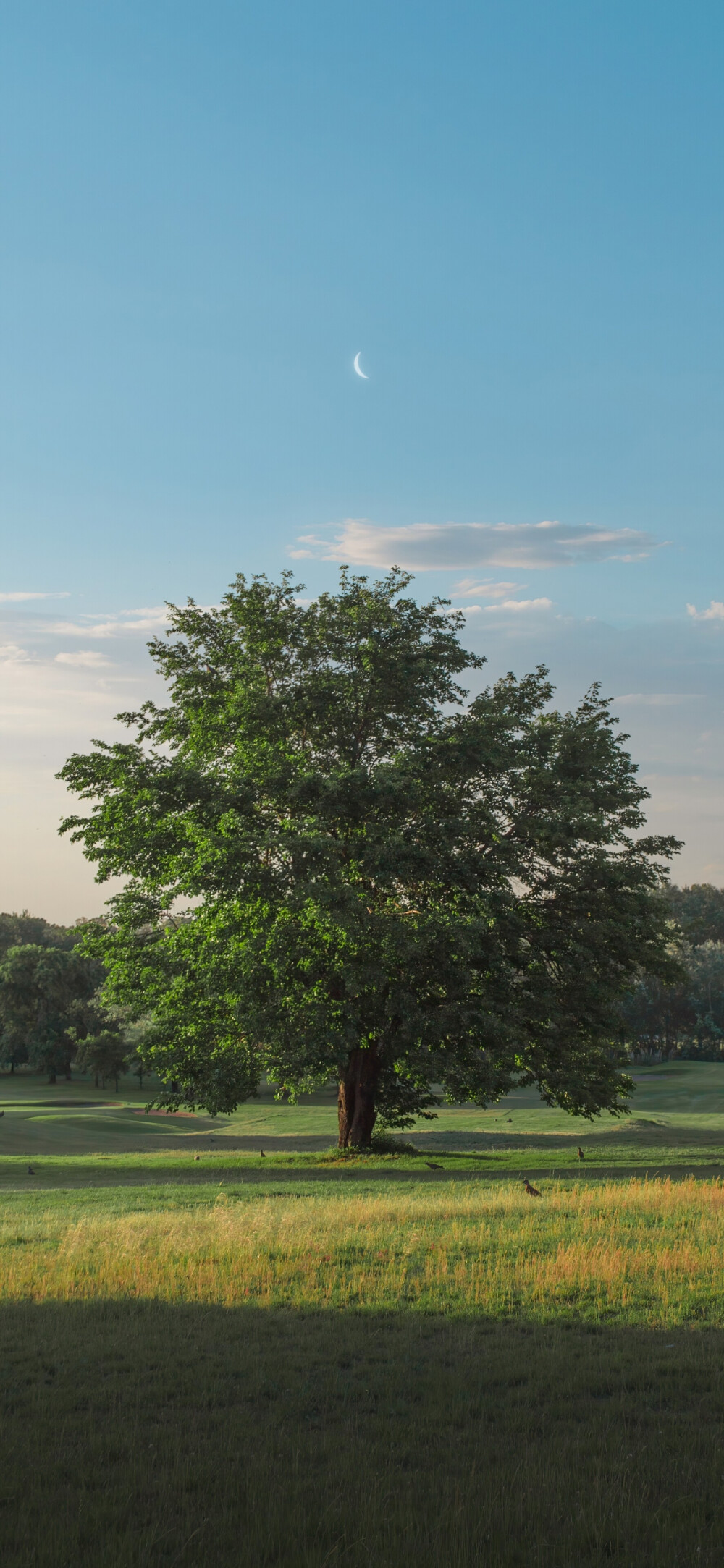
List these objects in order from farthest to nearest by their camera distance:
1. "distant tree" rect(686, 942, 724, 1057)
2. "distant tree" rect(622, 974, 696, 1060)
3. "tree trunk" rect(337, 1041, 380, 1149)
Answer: "distant tree" rect(686, 942, 724, 1057)
"distant tree" rect(622, 974, 696, 1060)
"tree trunk" rect(337, 1041, 380, 1149)

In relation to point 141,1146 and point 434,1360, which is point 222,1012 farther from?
point 141,1146

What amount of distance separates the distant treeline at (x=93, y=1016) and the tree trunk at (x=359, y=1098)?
35916 millimetres

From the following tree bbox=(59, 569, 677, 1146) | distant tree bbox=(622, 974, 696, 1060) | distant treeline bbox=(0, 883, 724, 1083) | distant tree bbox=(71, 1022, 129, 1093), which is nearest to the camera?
tree bbox=(59, 569, 677, 1146)

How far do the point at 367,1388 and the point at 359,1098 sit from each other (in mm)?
24327

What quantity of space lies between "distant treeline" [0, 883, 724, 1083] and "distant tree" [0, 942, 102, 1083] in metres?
0.07

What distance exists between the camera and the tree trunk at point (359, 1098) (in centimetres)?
3162

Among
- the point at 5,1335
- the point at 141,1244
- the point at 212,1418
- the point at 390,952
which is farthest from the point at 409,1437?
the point at 390,952

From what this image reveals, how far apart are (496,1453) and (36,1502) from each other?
A: 112 inches

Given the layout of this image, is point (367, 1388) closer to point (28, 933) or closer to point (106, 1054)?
point (106, 1054)

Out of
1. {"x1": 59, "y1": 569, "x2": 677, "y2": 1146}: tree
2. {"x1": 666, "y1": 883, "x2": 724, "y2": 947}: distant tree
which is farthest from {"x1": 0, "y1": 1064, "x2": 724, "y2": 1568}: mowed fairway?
{"x1": 666, "y1": 883, "x2": 724, "y2": 947}: distant tree

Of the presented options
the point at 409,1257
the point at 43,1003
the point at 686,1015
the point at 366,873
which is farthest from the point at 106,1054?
the point at 409,1257

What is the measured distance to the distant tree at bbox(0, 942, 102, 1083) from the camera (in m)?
92.7

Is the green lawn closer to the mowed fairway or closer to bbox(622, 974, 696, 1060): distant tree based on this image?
bbox(622, 974, 696, 1060): distant tree

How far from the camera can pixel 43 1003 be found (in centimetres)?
9450
